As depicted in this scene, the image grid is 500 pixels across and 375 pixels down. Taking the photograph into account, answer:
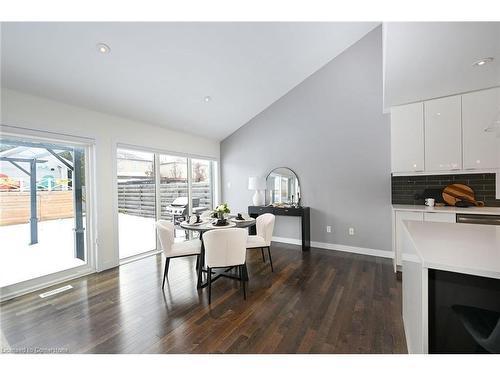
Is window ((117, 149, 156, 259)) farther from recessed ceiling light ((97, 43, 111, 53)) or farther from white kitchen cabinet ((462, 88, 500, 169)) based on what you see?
white kitchen cabinet ((462, 88, 500, 169))

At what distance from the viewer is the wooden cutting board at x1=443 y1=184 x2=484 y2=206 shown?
3002 millimetres

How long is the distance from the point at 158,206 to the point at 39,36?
109 inches

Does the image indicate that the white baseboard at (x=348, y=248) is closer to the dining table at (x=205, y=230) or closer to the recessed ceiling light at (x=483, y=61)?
the dining table at (x=205, y=230)

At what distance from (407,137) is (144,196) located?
4.46 meters

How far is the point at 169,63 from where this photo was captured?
276cm

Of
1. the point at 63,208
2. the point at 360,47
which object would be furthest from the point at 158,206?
the point at 360,47

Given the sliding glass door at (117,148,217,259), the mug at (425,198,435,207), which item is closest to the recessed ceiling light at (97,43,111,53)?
the sliding glass door at (117,148,217,259)

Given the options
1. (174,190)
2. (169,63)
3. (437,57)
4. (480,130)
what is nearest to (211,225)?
(174,190)

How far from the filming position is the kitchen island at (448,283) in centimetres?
102

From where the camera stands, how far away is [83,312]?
7.01 ft

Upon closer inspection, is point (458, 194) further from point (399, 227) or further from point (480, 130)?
point (399, 227)

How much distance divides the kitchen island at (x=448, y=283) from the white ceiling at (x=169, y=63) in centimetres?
297
